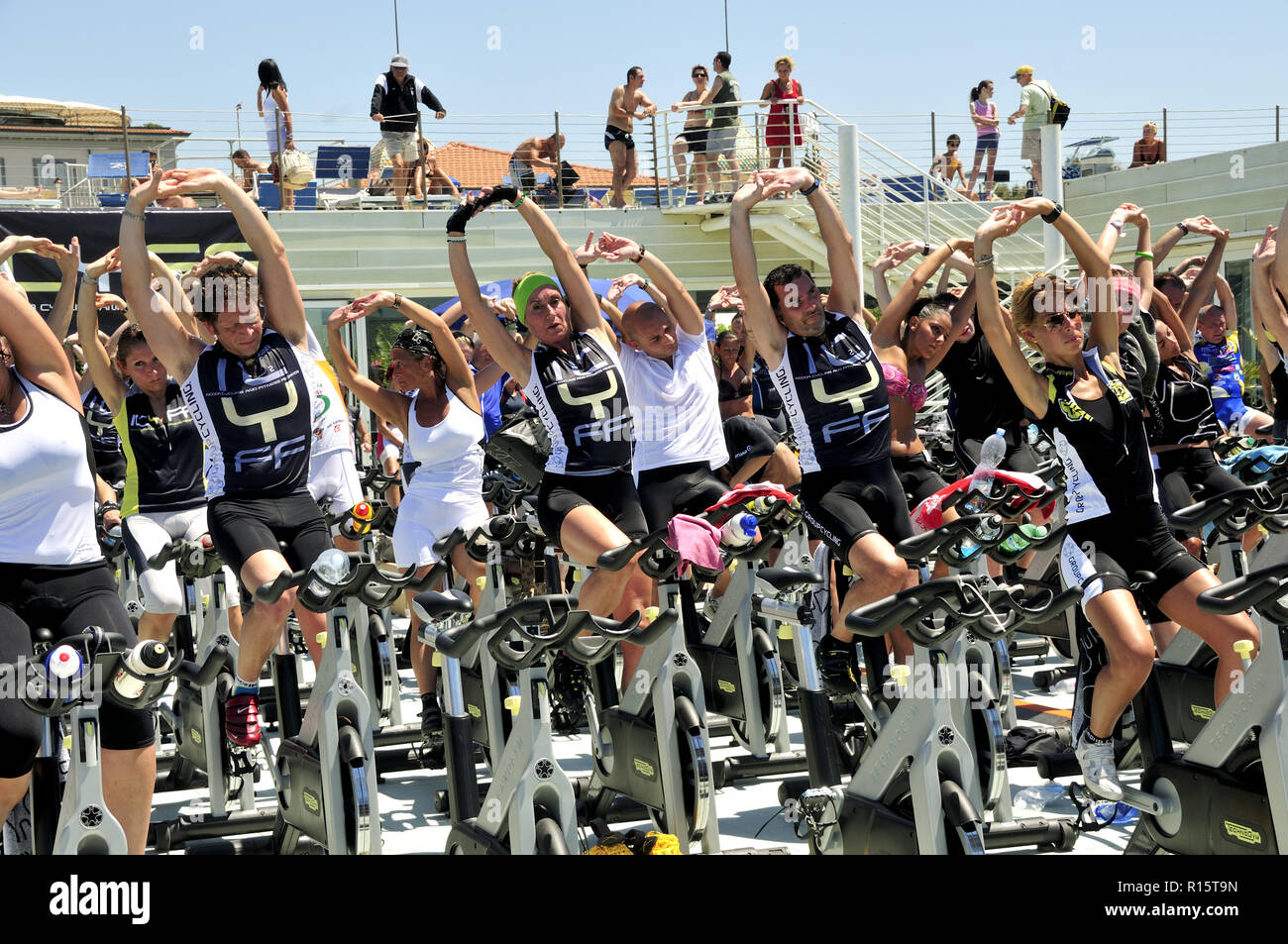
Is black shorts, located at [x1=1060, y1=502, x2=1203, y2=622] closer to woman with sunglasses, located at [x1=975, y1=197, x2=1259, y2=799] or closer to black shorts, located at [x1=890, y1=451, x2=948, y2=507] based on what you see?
woman with sunglasses, located at [x1=975, y1=197, x2=1259, y2=799]

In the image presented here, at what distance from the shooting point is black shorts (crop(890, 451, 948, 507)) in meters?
5.94

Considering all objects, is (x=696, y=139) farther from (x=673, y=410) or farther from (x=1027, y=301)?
(x=1027, y=301)

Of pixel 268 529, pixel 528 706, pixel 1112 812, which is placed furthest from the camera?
pixel 268 529

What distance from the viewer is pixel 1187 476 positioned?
5820mm

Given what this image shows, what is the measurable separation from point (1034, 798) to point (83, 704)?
2959 mm

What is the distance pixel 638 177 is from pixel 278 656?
11814 mm

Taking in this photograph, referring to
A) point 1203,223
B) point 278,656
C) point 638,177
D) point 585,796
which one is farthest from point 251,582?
point 638,177

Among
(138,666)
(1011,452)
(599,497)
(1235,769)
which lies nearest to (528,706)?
(138,666)

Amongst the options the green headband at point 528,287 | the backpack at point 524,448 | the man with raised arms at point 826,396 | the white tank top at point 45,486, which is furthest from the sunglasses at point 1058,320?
the white tank top at point 45,486

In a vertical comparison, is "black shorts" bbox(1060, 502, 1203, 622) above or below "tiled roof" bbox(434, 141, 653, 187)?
below

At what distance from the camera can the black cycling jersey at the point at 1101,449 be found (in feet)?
13.8

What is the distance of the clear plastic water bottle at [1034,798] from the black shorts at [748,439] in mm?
2484

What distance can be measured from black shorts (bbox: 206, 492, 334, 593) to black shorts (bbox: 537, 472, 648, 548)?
813mm
